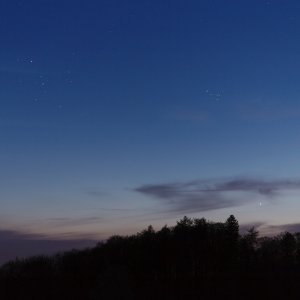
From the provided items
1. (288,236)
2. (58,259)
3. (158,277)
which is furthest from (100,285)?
(288,236)

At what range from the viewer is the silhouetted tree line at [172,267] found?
102250 mm

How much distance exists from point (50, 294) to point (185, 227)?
173 ft

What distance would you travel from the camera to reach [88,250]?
508 ft

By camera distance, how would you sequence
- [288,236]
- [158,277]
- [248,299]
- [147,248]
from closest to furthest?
[248,299] → [158,277] → [147,248] → [288,236]

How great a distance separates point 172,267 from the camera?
139m

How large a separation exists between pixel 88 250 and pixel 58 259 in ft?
30.9

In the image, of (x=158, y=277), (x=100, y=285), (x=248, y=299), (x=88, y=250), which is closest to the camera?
(x=100, y=285)

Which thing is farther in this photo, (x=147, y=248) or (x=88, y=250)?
(x=88, y=250)

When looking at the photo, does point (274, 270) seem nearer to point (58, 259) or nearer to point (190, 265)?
point (190, 265)

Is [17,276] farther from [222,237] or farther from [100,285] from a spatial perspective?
[100,285]

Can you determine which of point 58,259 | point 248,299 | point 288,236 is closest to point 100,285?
point 248,299

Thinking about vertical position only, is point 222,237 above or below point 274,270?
above

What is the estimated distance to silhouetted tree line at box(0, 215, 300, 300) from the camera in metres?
102

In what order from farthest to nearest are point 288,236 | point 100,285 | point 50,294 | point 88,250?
point 288,236 < point 88,250 < point 50,294 < point 100,285
